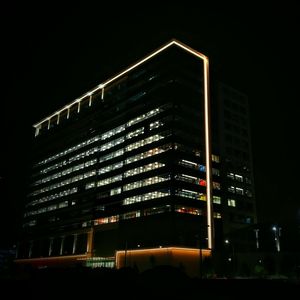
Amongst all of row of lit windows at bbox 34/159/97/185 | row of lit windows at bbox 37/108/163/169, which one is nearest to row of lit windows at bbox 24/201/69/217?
row of lit windows at bbox 34/159/97/185

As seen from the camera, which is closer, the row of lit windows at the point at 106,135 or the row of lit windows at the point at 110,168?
the row of lit windows at the point at 106,135

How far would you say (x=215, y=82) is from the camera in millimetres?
117562

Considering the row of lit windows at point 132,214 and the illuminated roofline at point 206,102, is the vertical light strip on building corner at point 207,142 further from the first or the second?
the row of lit windows at point 132,214

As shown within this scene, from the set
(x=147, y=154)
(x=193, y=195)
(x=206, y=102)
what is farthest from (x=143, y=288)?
(x=206, y=102)

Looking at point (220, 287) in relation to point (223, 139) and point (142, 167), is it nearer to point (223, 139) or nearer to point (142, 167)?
point (142, 167)

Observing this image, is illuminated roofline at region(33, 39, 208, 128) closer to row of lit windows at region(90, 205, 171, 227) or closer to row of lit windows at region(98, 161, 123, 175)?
row of lit windows at region(98, 161, 123, 175)

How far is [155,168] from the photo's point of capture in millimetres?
99250

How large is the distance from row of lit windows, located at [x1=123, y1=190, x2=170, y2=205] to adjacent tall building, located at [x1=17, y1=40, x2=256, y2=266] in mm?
277

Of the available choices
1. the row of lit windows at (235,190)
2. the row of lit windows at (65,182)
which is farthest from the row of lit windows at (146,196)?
the row of lit windows at (65,182)

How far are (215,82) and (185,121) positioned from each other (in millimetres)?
22820

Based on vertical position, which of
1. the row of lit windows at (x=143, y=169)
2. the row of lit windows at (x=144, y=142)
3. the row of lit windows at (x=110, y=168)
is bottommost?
the row of lit windows at (x=143, y=169)

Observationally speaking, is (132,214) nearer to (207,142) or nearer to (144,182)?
(144,182)

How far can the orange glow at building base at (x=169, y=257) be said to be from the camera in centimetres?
8912

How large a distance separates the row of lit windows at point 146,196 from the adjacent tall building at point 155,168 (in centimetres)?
28
